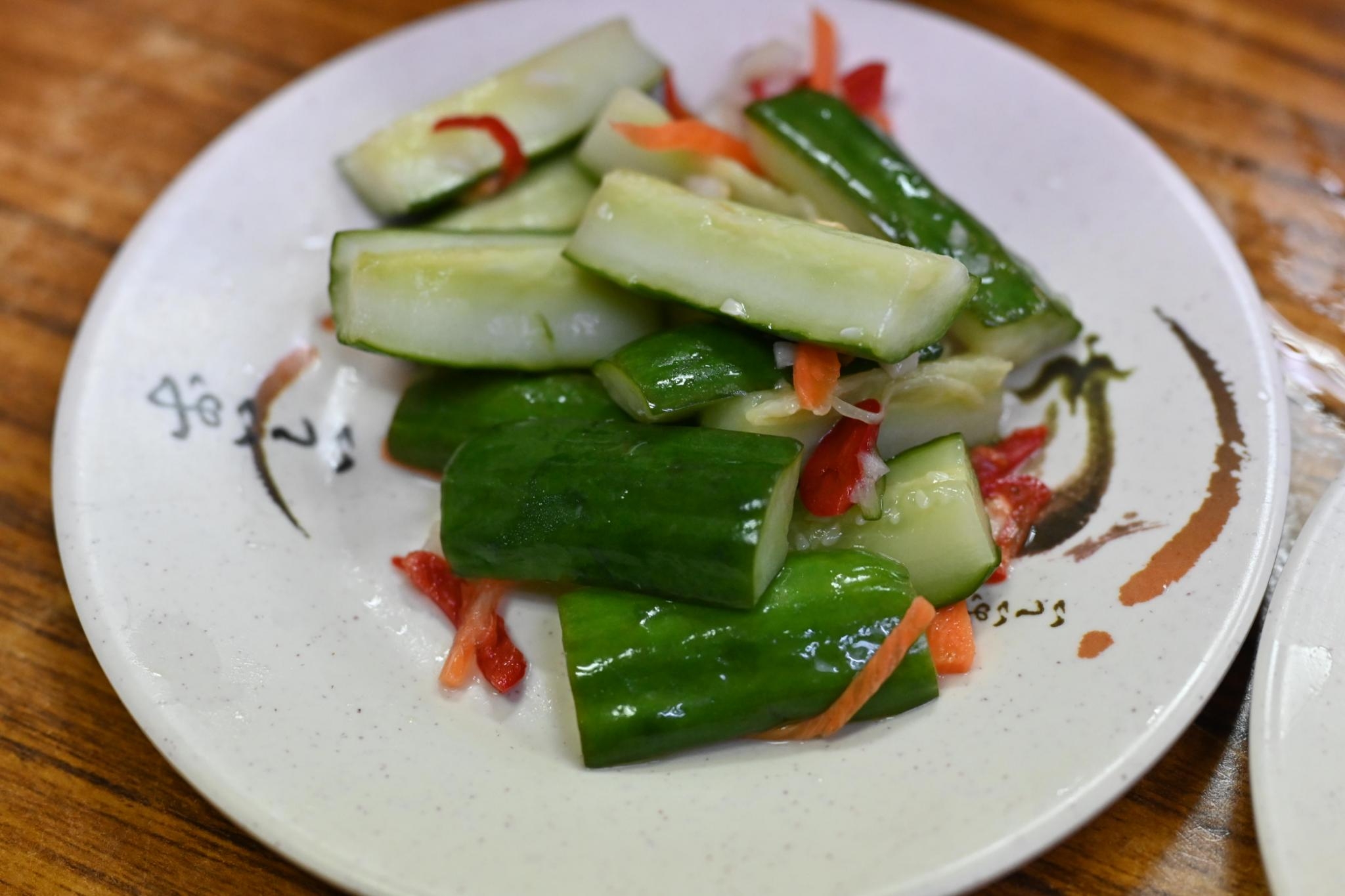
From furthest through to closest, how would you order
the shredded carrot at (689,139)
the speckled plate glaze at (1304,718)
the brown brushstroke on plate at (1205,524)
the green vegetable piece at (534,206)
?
the green vegetable piece at (534,206)
the shredded carrot at (689,139)
the brown brushstroke on plate at (1205,524)
the speckled plate glaze at (1304,718)

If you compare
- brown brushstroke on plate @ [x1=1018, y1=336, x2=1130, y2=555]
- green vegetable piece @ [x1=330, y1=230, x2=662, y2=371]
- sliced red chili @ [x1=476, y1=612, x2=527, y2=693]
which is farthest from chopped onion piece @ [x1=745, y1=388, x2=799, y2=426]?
sliced red chili @ [x1=476, y1=612, x2=527, y2=693]

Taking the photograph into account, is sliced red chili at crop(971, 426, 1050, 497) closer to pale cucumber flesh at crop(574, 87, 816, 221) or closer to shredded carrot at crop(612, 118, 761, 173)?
pale cucumber flesh at crop(574, 87, 816, 221)

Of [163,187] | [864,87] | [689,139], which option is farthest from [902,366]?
[163,187]

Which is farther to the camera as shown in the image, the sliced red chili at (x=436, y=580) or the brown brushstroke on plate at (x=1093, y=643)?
the sliced red chili at (x=436, y=580)

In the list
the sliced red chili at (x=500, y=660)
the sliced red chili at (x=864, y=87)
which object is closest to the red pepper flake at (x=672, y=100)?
the sliced red chili at (x=864, y=87)

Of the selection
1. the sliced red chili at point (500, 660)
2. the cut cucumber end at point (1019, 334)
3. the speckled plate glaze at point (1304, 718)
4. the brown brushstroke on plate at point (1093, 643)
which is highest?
the cut cucumber end at point (1019, 334)

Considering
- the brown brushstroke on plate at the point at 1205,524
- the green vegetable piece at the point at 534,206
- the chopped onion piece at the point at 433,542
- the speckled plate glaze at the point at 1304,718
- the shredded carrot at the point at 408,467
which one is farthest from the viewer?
the green vegetable piece at the point at 534,206

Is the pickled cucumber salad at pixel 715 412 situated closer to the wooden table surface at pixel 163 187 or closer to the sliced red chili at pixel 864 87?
the sliced red chili at pixel 864 87
